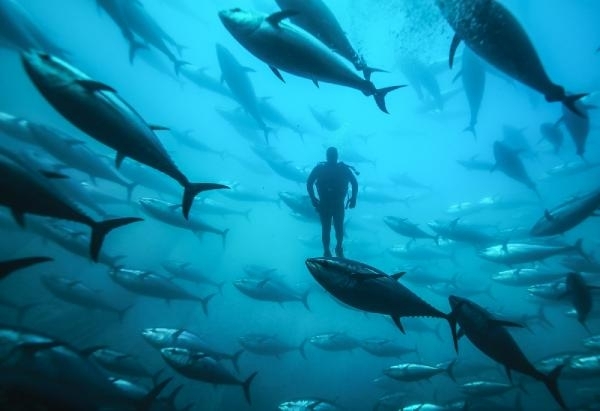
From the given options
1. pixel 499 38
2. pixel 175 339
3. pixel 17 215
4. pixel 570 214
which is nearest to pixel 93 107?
pixel 17 215

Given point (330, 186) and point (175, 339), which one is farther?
point (330, 186)

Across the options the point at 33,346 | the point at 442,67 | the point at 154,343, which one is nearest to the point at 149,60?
the point at 154,343

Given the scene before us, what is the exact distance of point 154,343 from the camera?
541 cm

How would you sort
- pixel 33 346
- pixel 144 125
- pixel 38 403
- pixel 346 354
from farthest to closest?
1. pixel 346 354
2. pixel 33 346
3. pixel 38 403
4. pixel 144 125

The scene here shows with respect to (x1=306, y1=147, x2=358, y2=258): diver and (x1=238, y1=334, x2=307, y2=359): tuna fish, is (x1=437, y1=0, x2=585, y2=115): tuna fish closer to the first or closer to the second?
(x1=306, y1=147, x2=358, y2=258): diver

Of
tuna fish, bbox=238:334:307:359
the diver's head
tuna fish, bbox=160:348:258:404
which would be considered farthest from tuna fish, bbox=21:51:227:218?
tuna fish, bbox=238:334:307:359

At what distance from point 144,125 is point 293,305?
65.3 ft

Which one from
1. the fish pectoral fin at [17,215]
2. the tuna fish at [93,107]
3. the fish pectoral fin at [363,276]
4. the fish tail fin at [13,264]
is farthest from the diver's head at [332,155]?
the fish tail fin at [13,264]

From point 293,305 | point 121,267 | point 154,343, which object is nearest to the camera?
point 154,343

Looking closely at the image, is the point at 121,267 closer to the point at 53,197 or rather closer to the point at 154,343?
the point at 154,343

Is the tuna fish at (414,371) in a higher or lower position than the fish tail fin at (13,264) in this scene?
lower

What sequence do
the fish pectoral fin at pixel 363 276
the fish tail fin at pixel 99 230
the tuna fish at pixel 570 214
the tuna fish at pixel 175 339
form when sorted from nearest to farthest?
the fish tail fin at pixel 99 230 → the fish pectoral fin at pixel 363 276 → the tuna fish at pixel 570 214 → the tuna fish at pixel 175 339

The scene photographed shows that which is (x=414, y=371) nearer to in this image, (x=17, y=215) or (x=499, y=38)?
(x=499, y=38)

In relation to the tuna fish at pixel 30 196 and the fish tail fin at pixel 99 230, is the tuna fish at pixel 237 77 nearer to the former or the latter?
the fish tail fin at pixel 99 230
